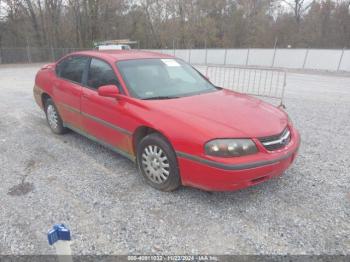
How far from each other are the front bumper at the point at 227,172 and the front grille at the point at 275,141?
0.25 feet

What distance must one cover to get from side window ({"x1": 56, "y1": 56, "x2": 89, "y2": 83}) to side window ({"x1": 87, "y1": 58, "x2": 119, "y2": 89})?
0.85 feet

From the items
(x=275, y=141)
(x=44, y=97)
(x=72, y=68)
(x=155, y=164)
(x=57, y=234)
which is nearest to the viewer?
(x=57, y=234)

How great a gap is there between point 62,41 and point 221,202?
3754cm

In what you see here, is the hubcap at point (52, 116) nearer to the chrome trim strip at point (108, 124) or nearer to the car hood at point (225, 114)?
the chrome trim strip at point (108, 124)

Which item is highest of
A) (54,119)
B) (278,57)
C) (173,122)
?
(173,122)

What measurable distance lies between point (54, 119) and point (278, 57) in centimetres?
2489

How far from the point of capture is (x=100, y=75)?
4.02 meters

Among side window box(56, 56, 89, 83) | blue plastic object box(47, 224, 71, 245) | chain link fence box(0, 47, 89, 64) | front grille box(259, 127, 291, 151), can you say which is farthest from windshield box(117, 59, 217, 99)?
chain link fence box(0, 47, 89, 64)

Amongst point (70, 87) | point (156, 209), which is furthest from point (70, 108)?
point (156, 209)

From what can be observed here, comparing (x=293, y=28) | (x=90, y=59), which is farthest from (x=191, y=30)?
(x=90, y=59)

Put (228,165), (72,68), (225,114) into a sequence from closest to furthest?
(228,165)
(225,114)
(72,68)

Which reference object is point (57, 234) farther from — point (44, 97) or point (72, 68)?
point (44, 97)

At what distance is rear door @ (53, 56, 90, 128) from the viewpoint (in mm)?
4377

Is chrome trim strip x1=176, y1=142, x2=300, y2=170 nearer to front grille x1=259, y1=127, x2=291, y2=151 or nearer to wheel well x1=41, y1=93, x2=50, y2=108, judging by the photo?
front grille x1=259, y1=127, x2=291, y2=151
